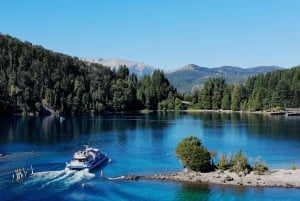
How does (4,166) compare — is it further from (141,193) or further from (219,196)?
(219,196)

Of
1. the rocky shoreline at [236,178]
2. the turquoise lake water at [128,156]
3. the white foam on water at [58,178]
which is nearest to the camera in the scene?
the turquoise lake water at [128,156]

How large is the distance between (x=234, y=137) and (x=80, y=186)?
70690mm

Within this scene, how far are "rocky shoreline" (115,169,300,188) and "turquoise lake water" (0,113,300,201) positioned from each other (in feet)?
6.14

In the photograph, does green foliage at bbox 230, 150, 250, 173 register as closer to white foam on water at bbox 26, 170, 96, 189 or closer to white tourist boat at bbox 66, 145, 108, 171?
white foam on water at bbox 26, 170, 96, 189

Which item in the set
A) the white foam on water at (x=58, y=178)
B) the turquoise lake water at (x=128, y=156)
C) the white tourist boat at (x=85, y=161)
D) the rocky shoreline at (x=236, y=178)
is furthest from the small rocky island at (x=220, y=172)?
the white tourist boat at (x=85, y=161)

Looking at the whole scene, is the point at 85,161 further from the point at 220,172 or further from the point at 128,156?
the point at 220,172

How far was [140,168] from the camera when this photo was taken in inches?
3238

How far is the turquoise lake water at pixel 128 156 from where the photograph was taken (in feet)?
208

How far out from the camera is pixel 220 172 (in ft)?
237

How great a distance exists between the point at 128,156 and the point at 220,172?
29.4 meters

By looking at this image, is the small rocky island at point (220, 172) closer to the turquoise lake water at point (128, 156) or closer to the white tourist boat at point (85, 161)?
the turquoise lake water at point (128, 156)

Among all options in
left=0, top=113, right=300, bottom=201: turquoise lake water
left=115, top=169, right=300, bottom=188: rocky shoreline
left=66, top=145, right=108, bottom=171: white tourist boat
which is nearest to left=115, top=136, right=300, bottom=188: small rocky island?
left=115, top=169, right=300, bottom=188: rocky shoreline

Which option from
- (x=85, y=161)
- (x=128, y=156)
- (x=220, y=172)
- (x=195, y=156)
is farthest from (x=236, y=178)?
(x=128, y=156)

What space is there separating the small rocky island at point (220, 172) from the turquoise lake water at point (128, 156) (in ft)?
7.82
